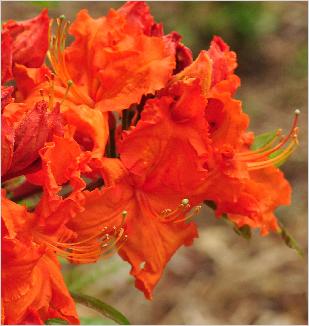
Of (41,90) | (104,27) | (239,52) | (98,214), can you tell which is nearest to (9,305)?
(98,214)

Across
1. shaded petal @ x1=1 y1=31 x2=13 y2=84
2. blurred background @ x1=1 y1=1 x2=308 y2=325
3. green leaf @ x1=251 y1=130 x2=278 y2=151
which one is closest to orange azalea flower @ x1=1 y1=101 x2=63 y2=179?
shaded petal @ x1=1 y1=31 x2=13 y2=84

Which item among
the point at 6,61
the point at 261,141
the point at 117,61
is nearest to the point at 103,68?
the point at 117,61

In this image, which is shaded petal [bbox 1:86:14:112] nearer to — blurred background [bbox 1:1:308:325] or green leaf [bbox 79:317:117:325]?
green leaf [bbox 79:317:117:325]

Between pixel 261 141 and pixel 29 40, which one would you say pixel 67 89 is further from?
pixel 261 141

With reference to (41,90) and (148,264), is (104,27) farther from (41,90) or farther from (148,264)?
(148,264)

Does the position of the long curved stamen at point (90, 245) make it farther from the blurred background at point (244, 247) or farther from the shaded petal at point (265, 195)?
the blurred background at point (244, 247)
